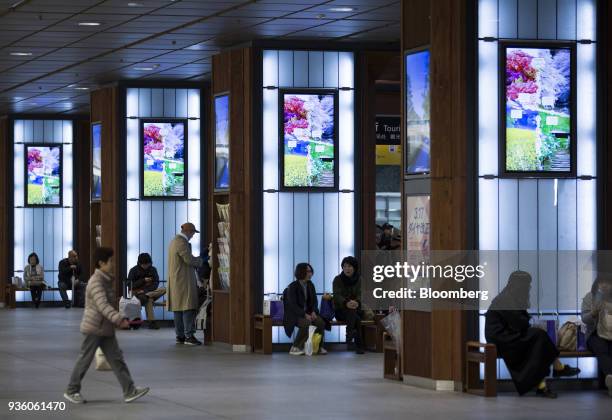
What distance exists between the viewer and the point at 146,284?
25031 mm

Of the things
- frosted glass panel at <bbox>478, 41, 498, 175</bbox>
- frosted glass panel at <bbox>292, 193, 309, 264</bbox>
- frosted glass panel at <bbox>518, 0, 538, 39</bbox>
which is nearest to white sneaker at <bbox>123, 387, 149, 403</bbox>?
frosted glass panel at <bbox>478, 41, 498, 175</bbox>

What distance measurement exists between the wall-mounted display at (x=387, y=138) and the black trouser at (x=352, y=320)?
10.8 m

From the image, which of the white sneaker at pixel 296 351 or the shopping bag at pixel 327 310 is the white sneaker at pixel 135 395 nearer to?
the white sneaker at pixel 296 351

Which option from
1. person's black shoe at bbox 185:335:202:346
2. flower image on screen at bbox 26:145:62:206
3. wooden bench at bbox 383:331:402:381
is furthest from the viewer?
flower image on screen at bbox 26:145:62:206

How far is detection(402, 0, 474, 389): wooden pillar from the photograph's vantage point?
13.7 meters

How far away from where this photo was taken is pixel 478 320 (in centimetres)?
1386

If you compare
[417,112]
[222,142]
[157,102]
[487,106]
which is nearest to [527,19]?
[487,106]

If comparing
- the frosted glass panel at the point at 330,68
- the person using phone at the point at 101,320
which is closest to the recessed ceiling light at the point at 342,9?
the frosted glass panel at the point at 330,68

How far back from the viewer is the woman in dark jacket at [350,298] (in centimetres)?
1923

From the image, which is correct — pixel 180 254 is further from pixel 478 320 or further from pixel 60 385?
pixel 478 320

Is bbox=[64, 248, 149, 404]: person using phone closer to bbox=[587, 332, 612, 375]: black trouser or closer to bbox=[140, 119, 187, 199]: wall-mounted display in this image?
bbox=[587, 332, 612, 375]: black trouser

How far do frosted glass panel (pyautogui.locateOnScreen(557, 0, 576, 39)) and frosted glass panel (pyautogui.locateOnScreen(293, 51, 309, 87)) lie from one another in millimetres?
6004

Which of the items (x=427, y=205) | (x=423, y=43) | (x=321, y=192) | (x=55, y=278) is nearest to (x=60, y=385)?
(x=427, y=205)

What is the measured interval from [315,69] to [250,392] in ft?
23.2
